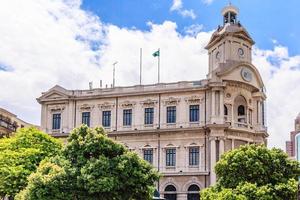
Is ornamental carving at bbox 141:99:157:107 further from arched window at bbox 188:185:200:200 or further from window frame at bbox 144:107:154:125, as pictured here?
arched window at bbox 188:185:200:200

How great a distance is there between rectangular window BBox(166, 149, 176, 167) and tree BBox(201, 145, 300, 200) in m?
19.0

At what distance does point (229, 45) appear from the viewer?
69.8 metres

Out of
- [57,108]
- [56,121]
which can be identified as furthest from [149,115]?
[56,121]

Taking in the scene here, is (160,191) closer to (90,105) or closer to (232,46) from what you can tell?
(90,105)

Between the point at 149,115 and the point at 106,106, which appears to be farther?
the point at 106,106

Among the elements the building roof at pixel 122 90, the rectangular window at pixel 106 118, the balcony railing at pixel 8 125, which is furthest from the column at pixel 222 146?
the balcony railing at pixel 8 125

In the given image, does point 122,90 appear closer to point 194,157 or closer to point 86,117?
point 86,117

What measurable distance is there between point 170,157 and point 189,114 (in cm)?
522

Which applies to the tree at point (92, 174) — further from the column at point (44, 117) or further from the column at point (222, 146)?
the column at point (44, 117)

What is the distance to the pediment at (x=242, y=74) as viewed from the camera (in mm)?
67562

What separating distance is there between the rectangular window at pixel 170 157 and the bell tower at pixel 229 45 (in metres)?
9.45

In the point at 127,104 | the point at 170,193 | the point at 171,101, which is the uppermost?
the point at 171,101

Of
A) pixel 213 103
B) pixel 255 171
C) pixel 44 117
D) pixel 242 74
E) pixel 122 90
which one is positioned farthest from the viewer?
pixel 44 117

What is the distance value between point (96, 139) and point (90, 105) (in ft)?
94.8
